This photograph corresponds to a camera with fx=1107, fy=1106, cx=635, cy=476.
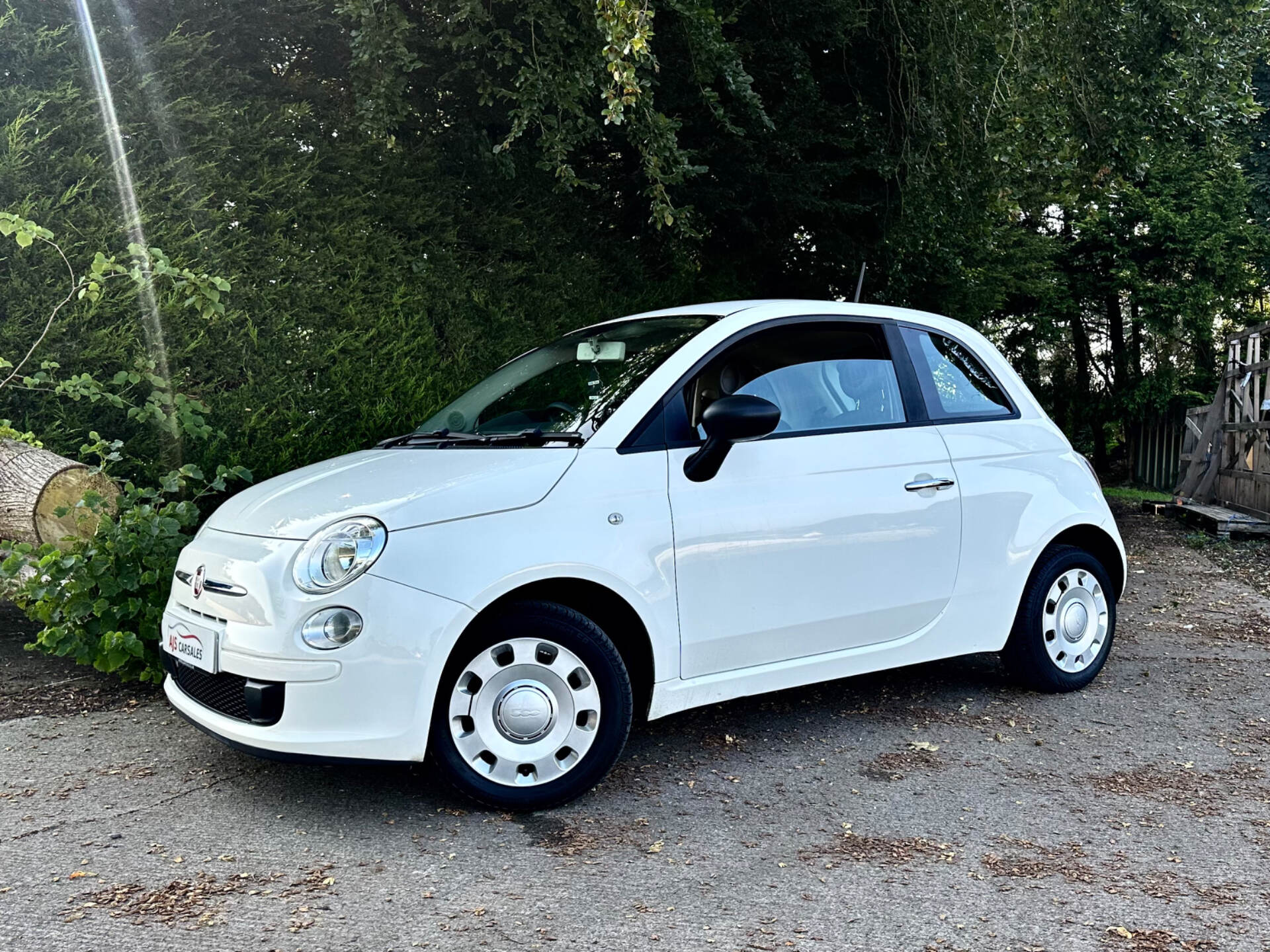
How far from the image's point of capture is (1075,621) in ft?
17.3

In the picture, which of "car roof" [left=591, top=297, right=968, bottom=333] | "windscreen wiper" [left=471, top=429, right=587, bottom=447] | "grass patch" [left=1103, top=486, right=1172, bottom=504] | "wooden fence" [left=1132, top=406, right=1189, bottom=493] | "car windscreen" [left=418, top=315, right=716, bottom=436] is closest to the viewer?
"windscreen wiper" [left=471, top=429, right=587, bottom=447]

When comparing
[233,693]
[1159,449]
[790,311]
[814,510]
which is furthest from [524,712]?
[1159,449]

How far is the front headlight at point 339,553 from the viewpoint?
3.54 m

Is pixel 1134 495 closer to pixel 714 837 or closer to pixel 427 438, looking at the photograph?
pixel 427 438

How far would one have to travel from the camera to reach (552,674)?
148 inches

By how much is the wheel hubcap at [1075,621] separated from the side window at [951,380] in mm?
883

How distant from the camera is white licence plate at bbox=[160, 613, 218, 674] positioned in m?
3.72

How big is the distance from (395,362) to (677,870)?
5.20 metres

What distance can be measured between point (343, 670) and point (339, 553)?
1.24 ft

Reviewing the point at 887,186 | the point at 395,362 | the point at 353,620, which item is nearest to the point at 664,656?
the point at 353,620

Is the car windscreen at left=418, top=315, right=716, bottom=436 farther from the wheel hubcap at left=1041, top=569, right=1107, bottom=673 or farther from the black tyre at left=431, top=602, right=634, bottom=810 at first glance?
the wheel hubcap at left=1041, top=569, right=1107, bottom=673

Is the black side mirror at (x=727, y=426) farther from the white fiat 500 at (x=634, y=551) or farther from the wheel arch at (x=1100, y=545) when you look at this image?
the wheel arch at (x=1100, y=545)

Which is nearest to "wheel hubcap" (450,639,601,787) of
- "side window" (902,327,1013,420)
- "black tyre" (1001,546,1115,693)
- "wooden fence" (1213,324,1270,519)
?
"side window" (902,327,1013,420)

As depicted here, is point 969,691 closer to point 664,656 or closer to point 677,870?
point 664,656
